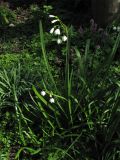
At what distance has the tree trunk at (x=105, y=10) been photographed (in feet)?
17.1

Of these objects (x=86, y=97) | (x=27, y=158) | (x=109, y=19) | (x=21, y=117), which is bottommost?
(x=27, y=158)

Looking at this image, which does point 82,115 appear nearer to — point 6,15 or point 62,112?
point 62,112

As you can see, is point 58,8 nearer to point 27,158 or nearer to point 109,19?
point 109,19

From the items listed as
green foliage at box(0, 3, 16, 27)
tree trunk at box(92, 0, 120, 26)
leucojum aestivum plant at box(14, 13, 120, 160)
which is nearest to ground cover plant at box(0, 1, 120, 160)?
leucojum aestivum plant at box(14, 13, 120, 160)

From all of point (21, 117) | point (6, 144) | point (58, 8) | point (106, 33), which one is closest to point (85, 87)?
point (21, 117)

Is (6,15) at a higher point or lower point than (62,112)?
higher

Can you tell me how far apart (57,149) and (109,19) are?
7.66 ft

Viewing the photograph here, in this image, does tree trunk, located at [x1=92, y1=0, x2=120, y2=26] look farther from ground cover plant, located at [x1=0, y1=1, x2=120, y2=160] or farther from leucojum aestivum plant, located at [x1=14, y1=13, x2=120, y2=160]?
leucojum aestivum plant, located at [x1=14, y1=13, x2=120, y2=160]

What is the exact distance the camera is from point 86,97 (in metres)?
3.66

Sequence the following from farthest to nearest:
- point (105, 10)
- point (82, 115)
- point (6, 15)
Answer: point (6, 15)
point (105, 10)
point (82, 115)

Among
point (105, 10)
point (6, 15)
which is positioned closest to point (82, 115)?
point (105, 10)

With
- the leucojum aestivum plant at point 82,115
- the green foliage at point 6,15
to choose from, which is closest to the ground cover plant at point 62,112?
the leucojum aestivum plant at point 82,115

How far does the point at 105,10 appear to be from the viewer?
5.27 meters

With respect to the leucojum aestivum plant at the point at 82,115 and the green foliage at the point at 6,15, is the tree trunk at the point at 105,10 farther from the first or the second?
the leucojum aestivum plant at the point at 82,115
